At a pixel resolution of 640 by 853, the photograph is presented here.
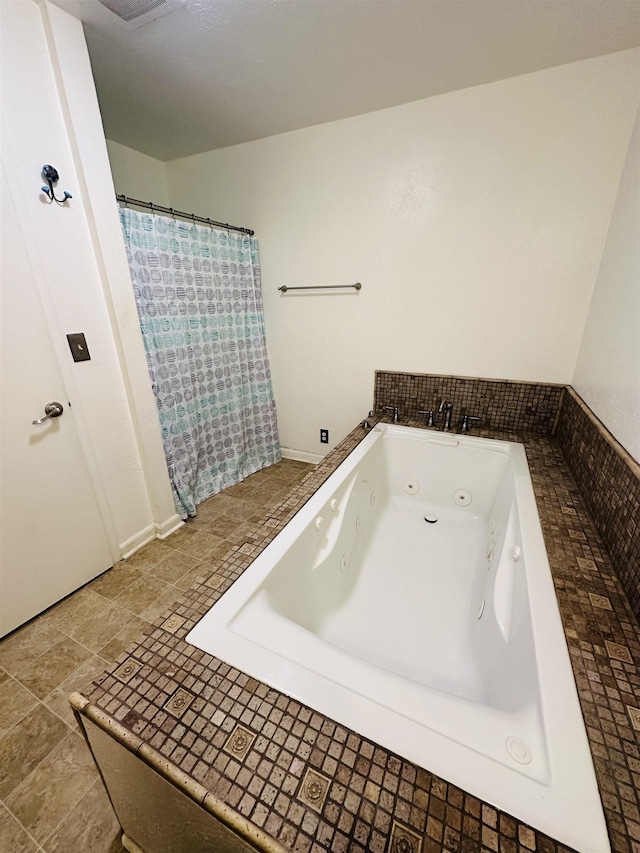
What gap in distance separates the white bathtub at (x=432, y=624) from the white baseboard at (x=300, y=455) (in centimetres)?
88

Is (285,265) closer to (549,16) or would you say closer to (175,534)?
(549,16)

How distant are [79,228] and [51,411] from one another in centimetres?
81

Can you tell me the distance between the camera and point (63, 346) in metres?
1.42

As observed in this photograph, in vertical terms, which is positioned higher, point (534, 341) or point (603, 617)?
point (534, 341)

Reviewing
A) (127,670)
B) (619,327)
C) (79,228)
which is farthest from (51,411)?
(619,327)

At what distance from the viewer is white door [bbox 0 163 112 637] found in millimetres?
1267

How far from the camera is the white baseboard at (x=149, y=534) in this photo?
1830 millimetres

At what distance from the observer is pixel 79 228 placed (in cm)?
141

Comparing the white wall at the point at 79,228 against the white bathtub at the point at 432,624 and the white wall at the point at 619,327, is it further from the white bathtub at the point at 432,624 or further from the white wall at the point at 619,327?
the white wall at the point at 619,327

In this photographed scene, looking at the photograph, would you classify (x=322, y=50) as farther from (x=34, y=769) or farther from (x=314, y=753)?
(x=34, y=769)

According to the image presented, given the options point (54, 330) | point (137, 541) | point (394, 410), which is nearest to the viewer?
point (54, 330)

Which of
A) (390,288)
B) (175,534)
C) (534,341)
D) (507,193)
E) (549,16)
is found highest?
(549,16)

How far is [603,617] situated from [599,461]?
25.7 inches

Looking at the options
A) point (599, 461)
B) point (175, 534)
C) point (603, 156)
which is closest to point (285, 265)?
point (603, 156)
